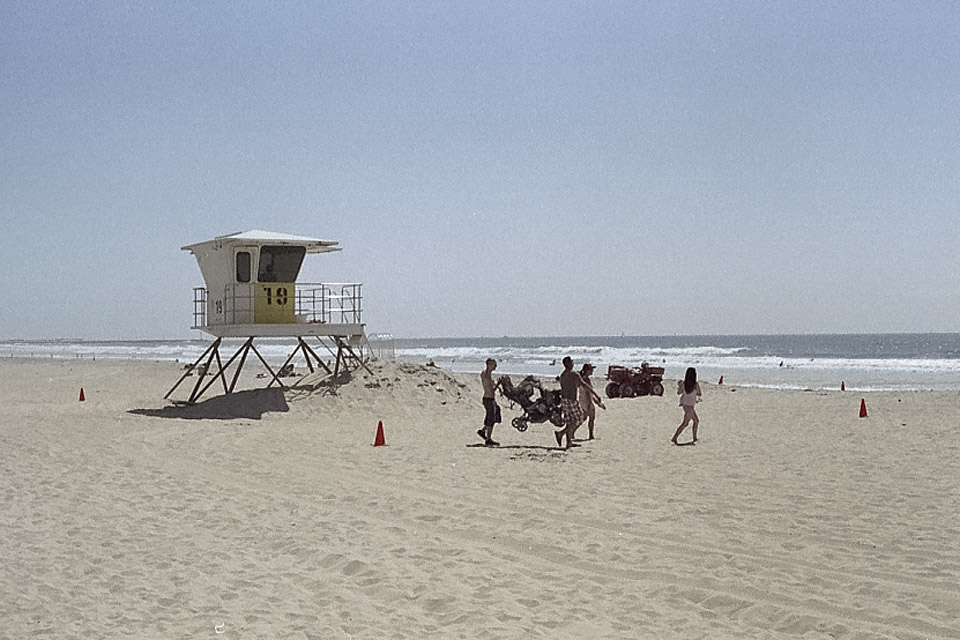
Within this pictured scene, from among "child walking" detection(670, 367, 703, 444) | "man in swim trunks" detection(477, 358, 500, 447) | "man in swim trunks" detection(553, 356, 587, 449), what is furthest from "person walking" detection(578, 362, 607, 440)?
"man in swim trunks" detection(477, 358, 500, 447)

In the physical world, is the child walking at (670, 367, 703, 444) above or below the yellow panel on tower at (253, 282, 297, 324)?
below

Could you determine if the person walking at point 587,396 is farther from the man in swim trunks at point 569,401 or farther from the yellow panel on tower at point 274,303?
the yellow panel on tower at point 274,303

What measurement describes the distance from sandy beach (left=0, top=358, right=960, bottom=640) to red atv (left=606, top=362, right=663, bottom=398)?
1039 centimetres

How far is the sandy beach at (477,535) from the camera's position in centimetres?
607

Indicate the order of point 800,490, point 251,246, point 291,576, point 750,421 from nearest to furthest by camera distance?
1. point 291,576
2. point 800,490
3. point 750,421
4. point 251,246

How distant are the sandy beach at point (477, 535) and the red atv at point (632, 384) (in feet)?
34.1

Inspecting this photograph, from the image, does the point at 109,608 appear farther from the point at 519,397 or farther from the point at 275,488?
the point at 519,397

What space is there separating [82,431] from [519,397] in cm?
816

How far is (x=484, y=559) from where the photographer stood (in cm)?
755

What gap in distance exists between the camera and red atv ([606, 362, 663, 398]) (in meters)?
26.5

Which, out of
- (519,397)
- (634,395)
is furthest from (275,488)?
(634,395)

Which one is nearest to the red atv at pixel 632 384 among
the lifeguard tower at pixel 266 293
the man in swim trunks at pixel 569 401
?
the lifeguard tower at pixel 266 293

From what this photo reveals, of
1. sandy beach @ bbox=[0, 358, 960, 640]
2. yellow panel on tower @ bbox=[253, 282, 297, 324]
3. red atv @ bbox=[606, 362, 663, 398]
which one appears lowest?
sandy beach @ bbox=[0, 358, 960, 640]

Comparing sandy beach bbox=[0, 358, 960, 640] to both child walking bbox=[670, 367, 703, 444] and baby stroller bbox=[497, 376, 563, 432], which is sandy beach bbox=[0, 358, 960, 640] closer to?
child walking bbox=[670, 367, 703, 444]
